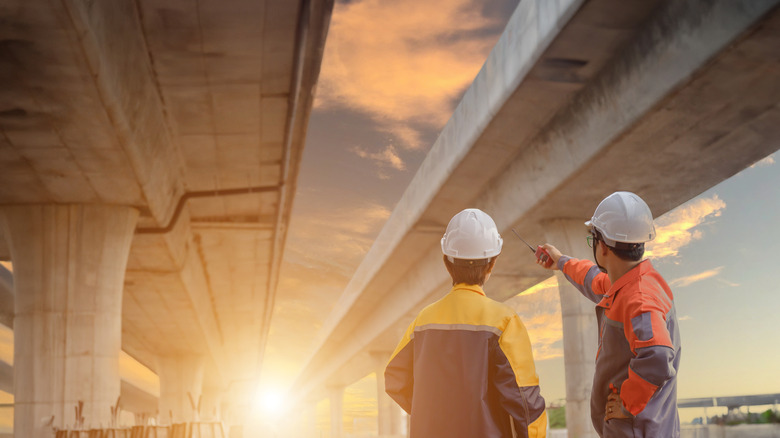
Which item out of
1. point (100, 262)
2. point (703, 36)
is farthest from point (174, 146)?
point (703, 36)

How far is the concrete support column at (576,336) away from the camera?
16.2m

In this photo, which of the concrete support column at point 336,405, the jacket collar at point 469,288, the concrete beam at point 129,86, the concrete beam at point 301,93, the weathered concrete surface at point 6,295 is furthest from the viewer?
the concrete support column at point 336,405

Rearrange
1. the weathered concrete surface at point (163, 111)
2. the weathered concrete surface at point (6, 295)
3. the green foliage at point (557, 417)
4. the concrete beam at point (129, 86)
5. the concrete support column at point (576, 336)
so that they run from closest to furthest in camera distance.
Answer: the concrete beam at point (129, 86) → the weathered concrete surface at point (163, 111) → the concrete support column at point (576, 336) → the weathered concrete surface at point (6, 295) → the green foliage at point (557, 417)

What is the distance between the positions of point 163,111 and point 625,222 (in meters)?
11.1

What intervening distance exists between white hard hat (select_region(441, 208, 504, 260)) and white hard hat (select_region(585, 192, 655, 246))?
760mm

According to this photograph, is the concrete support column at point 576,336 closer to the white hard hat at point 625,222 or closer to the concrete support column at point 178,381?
the white hard hat at point 625,222

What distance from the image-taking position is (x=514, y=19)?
44.4 feet

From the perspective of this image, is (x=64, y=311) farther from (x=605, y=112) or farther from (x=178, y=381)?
(x=178, y=381)

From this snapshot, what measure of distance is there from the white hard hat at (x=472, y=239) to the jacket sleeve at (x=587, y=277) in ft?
3.63

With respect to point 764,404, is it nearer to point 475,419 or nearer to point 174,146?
point 174,146

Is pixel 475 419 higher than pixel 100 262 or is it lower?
lower

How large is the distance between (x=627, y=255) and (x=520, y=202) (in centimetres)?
1212

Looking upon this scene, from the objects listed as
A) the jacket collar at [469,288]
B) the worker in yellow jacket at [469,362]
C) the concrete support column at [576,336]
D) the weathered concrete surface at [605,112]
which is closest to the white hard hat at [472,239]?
the worker in yellow jacket at [469,362]

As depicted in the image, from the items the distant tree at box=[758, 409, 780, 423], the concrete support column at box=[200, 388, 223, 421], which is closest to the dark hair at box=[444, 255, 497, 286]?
the distant tree at box=[758, 409, 780, 423]
